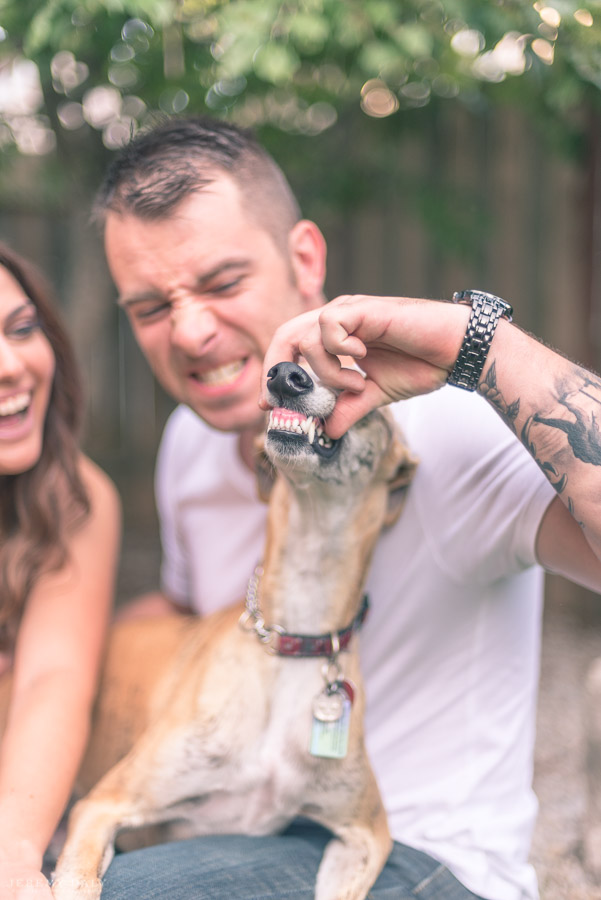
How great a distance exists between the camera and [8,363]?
98.3 inches

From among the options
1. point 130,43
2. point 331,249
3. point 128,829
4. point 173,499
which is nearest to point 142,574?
point 331,249

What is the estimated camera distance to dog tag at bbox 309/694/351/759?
2.17 m

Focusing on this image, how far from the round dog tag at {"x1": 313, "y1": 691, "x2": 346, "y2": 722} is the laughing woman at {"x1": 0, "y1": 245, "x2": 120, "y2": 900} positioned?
67 centimetres

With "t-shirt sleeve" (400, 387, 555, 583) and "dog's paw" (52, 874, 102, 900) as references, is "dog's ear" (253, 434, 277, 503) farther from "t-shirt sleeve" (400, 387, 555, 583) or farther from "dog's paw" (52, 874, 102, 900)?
"dog's paw" (52, 874, 102, 900)

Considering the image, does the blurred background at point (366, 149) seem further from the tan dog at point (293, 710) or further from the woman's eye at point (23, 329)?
the tan dog at point (293, 710)

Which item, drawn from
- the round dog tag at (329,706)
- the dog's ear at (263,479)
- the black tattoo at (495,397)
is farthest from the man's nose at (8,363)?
the black tattoo at (495,397)

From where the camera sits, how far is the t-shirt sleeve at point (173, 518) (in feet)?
10.5

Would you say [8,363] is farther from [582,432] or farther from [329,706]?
[582,432]

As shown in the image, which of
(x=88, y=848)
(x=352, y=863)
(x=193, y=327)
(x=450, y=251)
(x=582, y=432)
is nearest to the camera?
(x=582, y=432)

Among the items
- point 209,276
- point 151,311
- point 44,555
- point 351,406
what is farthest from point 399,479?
point 44,555

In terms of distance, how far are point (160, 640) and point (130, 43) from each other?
7.67 ft

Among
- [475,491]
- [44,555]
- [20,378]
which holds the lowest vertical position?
[44,555]

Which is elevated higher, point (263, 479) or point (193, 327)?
point (193, 327)

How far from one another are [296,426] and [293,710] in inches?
30.1
